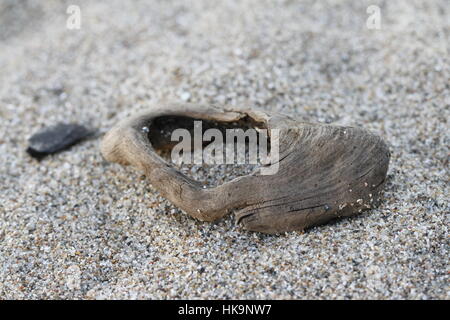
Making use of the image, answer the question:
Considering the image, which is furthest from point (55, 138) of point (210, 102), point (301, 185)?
point (301, 185)

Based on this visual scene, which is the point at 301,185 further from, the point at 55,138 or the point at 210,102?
the point at 55,138

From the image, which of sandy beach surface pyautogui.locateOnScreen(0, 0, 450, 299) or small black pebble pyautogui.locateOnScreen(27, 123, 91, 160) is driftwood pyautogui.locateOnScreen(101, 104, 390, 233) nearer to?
sandy beach surface pyautogui.locateOnScreen(0, 0, 450, 299)

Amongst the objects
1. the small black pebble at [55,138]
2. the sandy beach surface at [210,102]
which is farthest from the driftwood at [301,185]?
the small black pebble at [55,138]

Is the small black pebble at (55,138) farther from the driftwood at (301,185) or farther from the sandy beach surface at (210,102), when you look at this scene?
the driftwood at (301,185)

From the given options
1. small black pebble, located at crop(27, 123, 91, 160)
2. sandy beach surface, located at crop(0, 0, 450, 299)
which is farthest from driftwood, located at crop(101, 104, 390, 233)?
small black pebble, located at crop(27, 123, 91, 160)

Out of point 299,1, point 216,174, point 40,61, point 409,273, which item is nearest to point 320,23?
point 299,1

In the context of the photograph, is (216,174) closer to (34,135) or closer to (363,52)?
(34,135)
